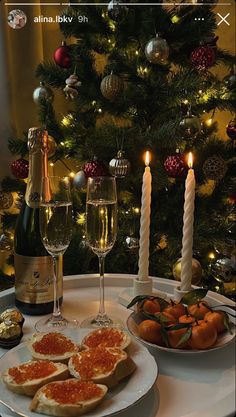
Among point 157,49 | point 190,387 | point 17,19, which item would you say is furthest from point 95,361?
point 17,19

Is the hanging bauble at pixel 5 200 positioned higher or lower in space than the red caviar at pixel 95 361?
higher

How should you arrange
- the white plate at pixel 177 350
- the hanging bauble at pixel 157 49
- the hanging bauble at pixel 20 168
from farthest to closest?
the hanging bauble at pixel 20 168
the hanging bauble at pixel 157 49
the white plate at pixel 177 350

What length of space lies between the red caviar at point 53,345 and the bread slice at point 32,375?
3 centimetres

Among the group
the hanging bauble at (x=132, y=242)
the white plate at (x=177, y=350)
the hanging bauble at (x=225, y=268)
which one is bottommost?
the hanging bauble at (x=225, y=268)

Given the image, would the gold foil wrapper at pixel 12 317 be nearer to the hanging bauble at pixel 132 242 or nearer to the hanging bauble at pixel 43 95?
the hanging bauble at pixel 132 242

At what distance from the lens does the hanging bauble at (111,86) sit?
953mm

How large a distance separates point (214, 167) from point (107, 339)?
599mm

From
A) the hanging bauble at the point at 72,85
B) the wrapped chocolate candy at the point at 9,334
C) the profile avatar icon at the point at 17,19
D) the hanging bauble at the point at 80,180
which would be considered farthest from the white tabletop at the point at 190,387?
the profile avatar icon at the point at 17,19

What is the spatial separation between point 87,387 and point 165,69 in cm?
80

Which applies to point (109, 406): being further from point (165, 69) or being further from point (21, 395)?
point (165, 69)

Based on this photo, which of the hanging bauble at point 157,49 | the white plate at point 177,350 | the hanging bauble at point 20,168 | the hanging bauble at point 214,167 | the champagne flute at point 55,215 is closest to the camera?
the white plate at point 177,350

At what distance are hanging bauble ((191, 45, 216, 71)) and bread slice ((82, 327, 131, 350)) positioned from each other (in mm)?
647

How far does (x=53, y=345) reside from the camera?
486 mm

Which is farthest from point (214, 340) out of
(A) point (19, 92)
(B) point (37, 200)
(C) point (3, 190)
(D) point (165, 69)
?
(A) point (19, 92)
